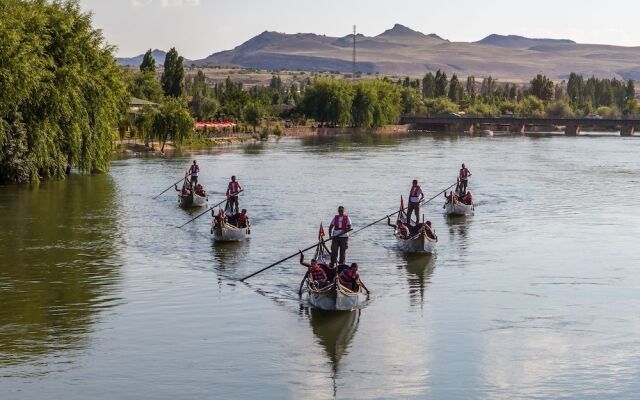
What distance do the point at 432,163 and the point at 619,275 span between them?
231ft

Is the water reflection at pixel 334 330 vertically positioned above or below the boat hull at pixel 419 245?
below

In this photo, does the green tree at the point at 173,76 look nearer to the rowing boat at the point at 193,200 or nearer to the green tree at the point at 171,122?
the green tree at the point at 171,122

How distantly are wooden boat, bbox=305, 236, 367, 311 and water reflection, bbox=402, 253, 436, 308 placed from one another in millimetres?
2743

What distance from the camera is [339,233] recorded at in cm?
3644

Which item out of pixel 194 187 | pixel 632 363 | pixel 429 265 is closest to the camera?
pixel 632 363

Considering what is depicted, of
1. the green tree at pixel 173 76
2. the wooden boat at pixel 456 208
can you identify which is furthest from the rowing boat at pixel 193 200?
the green tree at pixel 173 76

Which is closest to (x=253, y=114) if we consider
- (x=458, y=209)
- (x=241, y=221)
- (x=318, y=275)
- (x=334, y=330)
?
(x=458, y=209)

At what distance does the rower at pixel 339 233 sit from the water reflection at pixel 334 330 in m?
3.75

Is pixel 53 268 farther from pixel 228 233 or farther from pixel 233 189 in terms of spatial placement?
pixel 233 189

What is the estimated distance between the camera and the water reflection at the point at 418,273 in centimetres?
3597

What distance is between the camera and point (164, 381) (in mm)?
25797

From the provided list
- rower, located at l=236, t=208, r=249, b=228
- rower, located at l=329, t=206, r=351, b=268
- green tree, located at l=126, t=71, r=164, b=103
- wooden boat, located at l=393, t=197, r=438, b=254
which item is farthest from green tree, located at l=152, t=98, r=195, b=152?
rower, located at l=329, t=206, r=351, b=268

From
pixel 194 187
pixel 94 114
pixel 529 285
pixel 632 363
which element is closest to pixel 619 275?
pixel 529 285

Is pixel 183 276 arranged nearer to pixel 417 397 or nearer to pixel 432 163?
pixel 417 397
